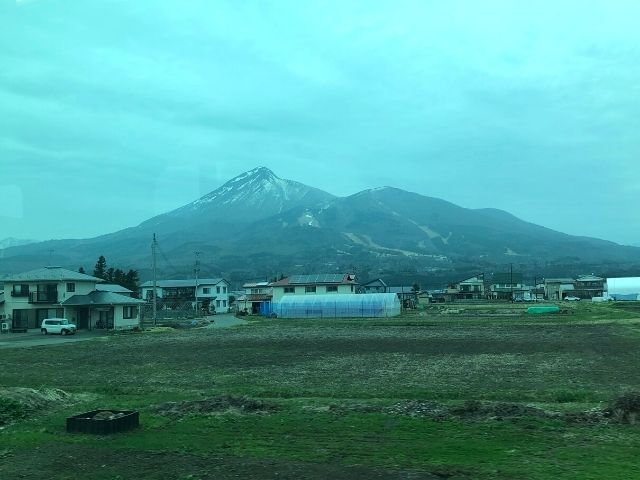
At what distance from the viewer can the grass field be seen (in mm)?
7812

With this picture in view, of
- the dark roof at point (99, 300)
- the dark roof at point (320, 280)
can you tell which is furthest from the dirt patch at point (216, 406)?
the dark roof at point (320, 280)

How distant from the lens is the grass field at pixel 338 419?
7.81 metres

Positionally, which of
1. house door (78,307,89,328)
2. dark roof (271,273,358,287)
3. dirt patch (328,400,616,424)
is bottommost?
dirt patch (328,400,616,424)

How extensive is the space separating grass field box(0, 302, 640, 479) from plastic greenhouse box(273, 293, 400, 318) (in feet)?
132

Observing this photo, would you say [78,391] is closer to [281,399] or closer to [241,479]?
[281,399]

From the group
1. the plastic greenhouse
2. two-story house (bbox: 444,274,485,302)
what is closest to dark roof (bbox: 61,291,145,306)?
the plastic greenhouse

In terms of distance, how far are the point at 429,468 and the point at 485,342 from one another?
22.4 meters

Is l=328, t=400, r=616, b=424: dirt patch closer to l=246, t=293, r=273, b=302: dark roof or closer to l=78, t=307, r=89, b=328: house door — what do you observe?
l=78, t=307, r=89, b=328: house door

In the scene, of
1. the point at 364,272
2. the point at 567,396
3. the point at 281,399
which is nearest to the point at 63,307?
the point at 281,399

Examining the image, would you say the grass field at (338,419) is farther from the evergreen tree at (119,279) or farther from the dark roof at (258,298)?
the dark roof at (258,298)

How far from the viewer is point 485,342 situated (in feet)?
94.5

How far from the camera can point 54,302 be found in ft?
158

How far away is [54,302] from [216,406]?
136 feet

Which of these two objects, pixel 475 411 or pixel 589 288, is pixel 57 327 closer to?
pixel 475 411
